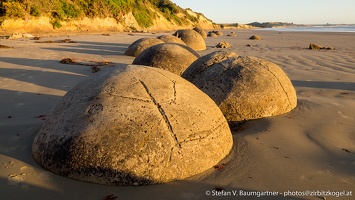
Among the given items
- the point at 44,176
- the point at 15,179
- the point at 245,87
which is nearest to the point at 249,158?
the point at 245,87

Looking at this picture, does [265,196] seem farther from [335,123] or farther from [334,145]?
[335,123]

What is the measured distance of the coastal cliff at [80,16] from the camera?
2180cm

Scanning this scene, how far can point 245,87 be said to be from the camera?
4.37m

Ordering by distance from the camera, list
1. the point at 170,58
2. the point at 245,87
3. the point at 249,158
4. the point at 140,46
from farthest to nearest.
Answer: the point at 140,46 < the point at 170,58 < the point at 245,87 < the point at 249,158

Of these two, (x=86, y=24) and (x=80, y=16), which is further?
(x=86, y=24)

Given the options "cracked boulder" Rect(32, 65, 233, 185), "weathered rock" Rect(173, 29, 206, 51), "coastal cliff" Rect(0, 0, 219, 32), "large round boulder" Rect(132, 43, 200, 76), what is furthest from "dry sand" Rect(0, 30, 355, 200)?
"coastal cliff" Rect(0, 0, 219, 32)

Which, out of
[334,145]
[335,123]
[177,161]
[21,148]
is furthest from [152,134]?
[335,123]

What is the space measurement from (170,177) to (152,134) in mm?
423

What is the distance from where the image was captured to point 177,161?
9.29 ft

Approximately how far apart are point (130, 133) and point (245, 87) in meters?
2.17

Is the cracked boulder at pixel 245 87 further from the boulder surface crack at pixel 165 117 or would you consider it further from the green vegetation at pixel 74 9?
the green vegetation at pixel 74 9

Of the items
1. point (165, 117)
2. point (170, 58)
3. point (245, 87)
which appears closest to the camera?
point (165, 117)

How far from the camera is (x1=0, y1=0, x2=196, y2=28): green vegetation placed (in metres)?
21.4

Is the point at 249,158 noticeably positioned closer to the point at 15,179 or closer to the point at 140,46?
the point at 15,179
